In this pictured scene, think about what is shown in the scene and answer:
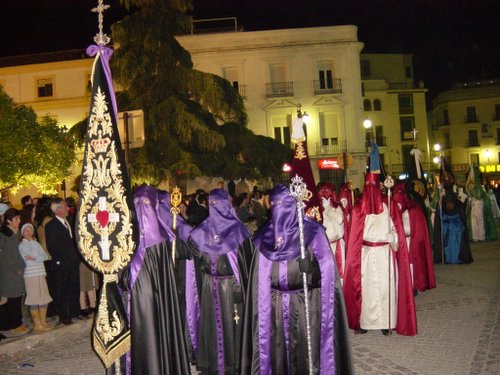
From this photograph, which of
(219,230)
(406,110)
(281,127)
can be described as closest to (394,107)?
(406,110)

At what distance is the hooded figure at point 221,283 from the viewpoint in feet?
21.8

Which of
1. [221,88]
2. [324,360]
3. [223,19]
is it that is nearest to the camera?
[324,360]

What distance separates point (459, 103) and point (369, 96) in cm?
1585

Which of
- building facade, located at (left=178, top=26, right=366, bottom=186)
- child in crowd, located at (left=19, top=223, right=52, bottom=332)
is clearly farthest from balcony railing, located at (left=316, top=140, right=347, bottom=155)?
child in crowd, located at (left=19, top=223, right=52, bottom=332)

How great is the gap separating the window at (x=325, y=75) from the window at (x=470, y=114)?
3017 cm

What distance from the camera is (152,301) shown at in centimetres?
572

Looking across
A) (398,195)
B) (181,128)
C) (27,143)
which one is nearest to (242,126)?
(181,128)

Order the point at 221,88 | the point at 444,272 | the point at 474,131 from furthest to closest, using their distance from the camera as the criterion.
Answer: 1. the point at 474,131
2. the point at 221,88
3. the point at 444,272

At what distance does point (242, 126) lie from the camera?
24344 mm

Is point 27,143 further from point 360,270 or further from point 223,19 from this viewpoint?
point 360,270

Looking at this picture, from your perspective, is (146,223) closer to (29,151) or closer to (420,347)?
(420,347)

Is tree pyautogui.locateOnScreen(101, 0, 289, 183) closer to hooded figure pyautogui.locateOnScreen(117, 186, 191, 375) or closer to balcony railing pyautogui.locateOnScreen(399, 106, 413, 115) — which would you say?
hooded figure pyautogui.locateOnScreen(117, 186, 191, 375)

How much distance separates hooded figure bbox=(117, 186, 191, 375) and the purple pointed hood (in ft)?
2.58

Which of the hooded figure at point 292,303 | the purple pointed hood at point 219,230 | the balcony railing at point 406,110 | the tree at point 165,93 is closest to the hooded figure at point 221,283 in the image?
the purple pointed hood at point 219,230
